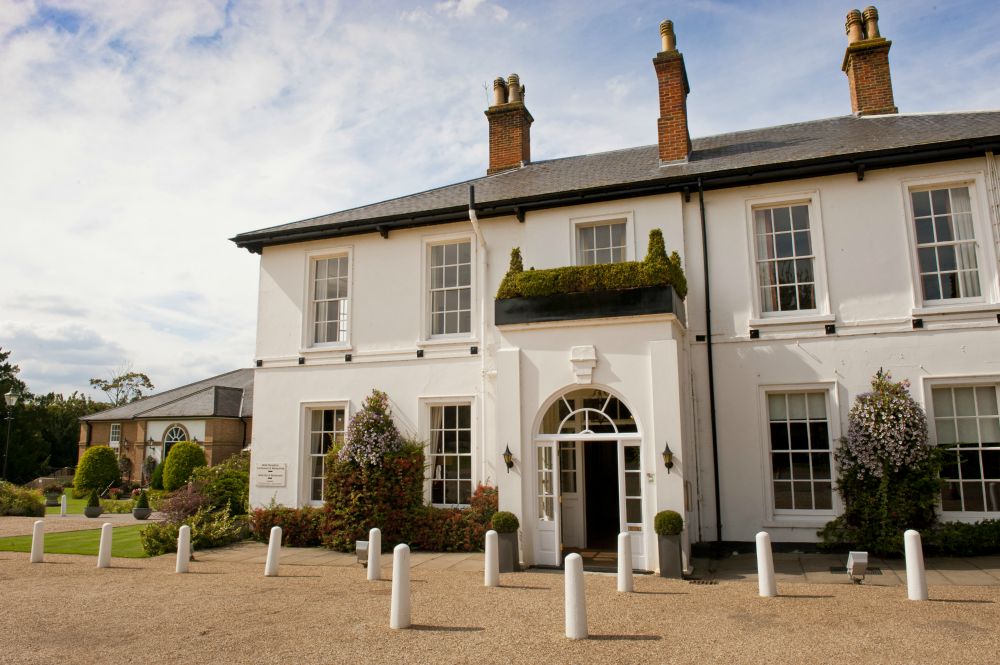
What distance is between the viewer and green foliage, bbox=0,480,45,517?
21.9 meters

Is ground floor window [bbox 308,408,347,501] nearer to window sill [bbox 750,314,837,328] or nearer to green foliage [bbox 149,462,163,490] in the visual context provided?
window sill [bbox 750,314,837,328]

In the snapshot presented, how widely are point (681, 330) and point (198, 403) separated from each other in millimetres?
26459

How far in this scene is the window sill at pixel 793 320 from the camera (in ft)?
38.7

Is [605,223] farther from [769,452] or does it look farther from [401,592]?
[401,592]

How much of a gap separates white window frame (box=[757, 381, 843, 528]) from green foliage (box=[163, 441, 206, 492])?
23383 mm

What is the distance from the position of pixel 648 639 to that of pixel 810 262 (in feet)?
26.6

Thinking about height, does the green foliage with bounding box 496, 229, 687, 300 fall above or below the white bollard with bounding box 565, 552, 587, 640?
above

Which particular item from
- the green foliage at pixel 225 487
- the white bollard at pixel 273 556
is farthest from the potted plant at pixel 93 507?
the white bollard at pixel 273 556

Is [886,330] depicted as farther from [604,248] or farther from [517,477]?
[517,477]

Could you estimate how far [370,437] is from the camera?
515 inches

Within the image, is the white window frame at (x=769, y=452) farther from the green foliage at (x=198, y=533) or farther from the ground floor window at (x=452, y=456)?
the green foliage at (x=198, y=533)

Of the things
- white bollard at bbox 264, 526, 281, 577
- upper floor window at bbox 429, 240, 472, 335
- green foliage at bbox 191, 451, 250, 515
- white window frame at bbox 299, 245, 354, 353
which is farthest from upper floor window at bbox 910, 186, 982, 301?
green foliage at bbox 191, 451, 250, 515

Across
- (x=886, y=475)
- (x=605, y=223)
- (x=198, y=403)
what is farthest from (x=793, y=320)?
(x=198, y=403)

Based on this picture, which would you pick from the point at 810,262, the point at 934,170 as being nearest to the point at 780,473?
the point at 810,262
